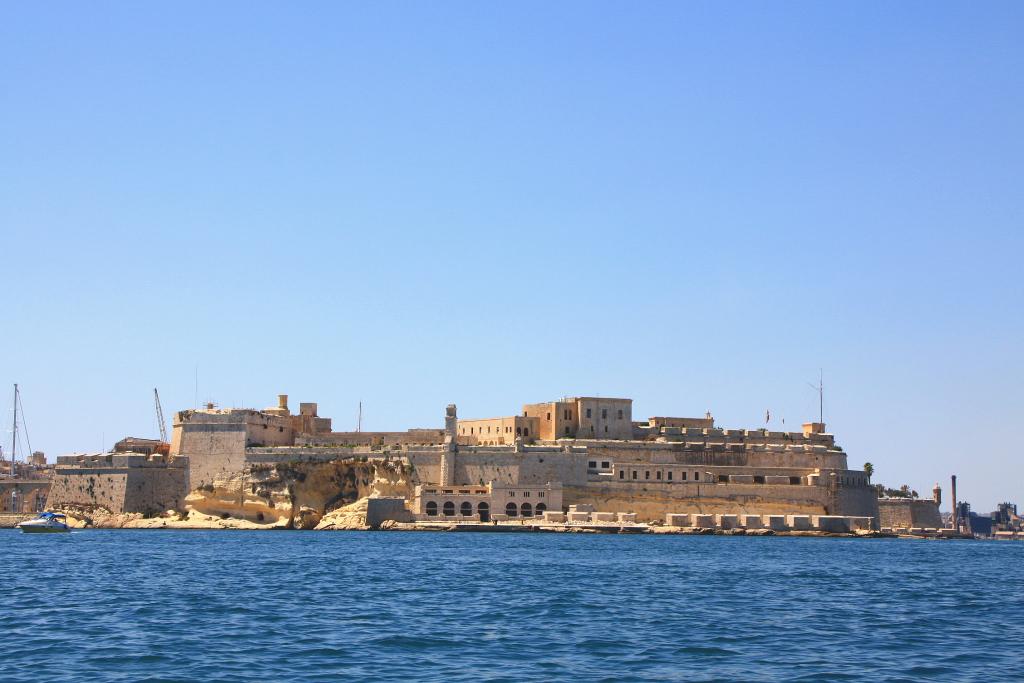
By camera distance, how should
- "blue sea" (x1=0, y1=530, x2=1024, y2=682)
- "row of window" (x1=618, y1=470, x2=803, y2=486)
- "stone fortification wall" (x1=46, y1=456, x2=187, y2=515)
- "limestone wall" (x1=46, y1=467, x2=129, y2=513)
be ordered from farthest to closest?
"stone fortification wall" (x1=46, y1=456, x2=187, y2=515) < "limestone wall" (x1=46, y1=467, x2=129, y2=513) < "row of window" (x1=618, y1=470, x2=803, y2=486) < "blue sea" (x1=0, y1=530, x2=1024, y2=682)

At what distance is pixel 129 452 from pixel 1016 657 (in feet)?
279

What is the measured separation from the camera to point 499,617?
109ft

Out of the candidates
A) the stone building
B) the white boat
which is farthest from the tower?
the white boat

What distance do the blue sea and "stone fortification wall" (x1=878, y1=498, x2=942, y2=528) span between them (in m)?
40.3

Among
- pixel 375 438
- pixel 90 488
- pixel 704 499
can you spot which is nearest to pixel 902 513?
A: pixel 704 499

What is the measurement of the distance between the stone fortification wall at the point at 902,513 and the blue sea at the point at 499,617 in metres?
40.3

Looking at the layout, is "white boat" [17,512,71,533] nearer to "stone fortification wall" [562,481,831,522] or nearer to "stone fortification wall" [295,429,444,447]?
"stone fortification wall" [295,429,444,447]

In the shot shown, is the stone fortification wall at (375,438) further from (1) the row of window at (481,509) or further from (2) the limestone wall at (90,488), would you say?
(2) the limestone wall at (90,488)

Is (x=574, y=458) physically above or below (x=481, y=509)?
above

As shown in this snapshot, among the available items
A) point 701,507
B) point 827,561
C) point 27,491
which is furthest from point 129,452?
point 827,561

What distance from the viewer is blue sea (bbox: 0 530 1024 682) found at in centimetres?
2498

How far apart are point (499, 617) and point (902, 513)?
75247 mm

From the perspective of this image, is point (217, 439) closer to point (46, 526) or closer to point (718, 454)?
point (46, 526)

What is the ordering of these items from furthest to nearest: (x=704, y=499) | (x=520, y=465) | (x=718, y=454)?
(x=718, y=454)
(x=704, y=499)
(x=520, y=465)
